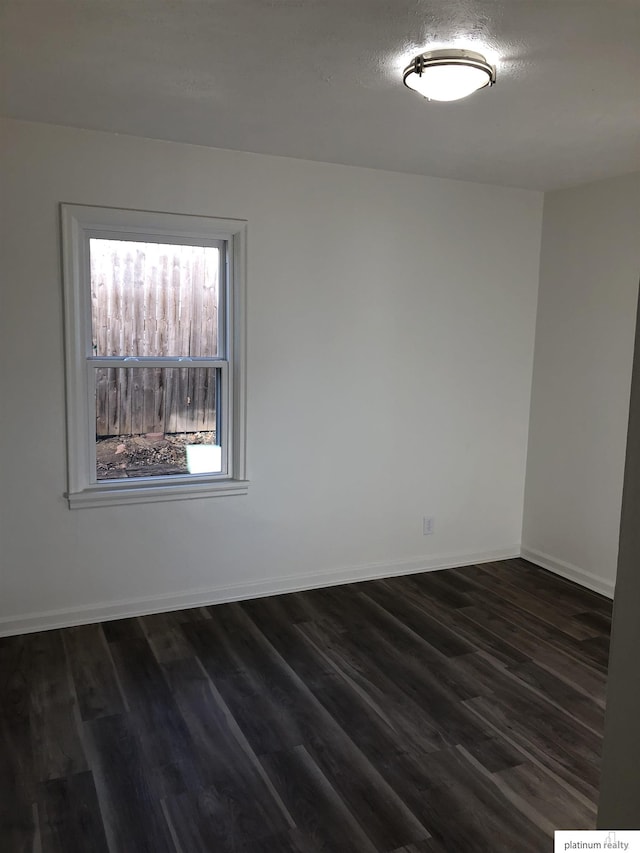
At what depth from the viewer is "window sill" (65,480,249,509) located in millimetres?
3557

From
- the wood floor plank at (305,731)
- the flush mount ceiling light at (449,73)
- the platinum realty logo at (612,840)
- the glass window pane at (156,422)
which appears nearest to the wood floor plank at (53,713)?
the wood floor plank at (305,731)

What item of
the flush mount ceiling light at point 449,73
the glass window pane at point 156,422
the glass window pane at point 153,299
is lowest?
the glass window pane at point 156,422

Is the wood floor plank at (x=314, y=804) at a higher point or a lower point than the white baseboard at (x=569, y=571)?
lower

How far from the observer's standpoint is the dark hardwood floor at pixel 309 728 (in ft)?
7.27

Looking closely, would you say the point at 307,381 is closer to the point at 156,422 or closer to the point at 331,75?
the point at 156,422

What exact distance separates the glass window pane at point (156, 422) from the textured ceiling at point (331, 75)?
1240 millimetres

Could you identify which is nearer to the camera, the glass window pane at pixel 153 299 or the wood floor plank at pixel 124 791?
the wood floor plank at pixel 124 791

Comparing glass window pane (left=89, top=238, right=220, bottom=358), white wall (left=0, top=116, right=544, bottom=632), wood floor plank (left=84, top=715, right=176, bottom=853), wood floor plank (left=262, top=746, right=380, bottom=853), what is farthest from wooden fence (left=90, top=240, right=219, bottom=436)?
wood floor plank (left=262, top=746, right=380, bottom=853)

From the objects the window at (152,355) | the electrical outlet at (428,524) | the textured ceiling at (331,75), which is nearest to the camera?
the textured ceiling at (331,75)

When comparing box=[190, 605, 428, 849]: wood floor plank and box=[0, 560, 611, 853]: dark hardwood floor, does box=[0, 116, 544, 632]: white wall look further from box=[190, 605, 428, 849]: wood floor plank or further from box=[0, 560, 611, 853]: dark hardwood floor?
box=[190, 605, 428, 849]: wood floor plank

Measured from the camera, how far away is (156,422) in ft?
12.4

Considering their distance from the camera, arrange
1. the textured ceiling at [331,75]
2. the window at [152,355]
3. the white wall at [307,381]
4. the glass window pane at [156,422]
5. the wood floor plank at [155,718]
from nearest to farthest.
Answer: the textured ceiling at [331,75] < the wood floor plank at [155,718] < the white wall at [307,381] < the window at [152,355] < the glass window pane at [156,422]

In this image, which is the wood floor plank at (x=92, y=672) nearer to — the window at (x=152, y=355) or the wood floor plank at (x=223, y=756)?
the wood floor plank at (x=223, y=756)

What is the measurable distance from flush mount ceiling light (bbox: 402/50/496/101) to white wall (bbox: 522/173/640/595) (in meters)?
1.98
